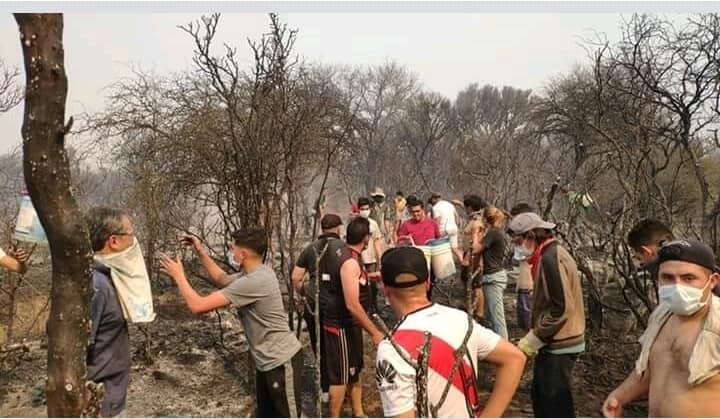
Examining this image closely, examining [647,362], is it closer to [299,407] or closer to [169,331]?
[299,407]

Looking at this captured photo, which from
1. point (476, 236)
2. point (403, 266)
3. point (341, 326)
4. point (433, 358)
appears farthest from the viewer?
point (476, 236)

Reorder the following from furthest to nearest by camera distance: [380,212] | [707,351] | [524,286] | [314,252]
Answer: [380,212], [524,286], [314,252], [707,351]

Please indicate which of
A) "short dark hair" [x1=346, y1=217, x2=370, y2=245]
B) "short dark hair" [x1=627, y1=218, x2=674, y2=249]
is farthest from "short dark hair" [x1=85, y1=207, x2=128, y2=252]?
"short dark hair" [x1=627, y1=218, x2=674, y2=249]

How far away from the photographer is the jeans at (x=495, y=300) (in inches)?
214

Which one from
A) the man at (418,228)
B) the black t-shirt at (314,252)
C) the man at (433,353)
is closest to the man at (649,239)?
the man at (433,353)

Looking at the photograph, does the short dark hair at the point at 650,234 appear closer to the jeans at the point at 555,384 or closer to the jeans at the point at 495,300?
the jeans at the point at 555,384

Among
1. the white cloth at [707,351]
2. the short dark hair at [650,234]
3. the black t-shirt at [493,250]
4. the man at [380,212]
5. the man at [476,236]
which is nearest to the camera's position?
the white cloth at [707,351]

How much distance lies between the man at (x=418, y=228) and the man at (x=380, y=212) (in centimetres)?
145

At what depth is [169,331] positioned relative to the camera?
21.6ft

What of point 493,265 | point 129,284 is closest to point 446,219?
point 493,265

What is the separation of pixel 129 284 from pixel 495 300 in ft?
13.1

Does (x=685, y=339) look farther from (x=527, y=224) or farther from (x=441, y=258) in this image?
(x=441, y=258)

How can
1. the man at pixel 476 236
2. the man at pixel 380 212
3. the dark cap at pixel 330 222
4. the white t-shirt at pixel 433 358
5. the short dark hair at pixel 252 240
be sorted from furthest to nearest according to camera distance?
the man at pixel 380 212, the man at pixel 476 236, the dark cap at pixel 330 222, the short dark hair at pixel 252 240, the white t-shirt at pixel 433 358

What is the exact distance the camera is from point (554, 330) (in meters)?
2.92
